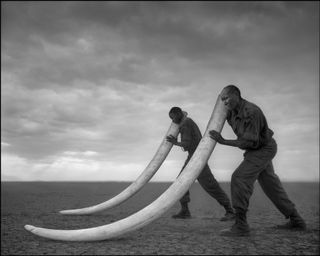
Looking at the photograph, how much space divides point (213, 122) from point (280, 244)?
4.43 ft

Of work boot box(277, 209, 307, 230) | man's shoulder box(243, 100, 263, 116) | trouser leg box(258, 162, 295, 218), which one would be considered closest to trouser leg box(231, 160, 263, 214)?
trouser leg box(258, 162, 295, 218)

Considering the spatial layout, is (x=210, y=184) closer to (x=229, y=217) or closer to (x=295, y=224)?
(x=229, y=217)

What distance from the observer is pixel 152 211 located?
10.6 ft

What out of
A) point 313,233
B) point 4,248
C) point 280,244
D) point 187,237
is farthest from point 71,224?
point 313,233

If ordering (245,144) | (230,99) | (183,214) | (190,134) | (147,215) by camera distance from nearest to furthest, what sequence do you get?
(147,215)
(245,144)
(230,99)
(190,134)
(183,214)

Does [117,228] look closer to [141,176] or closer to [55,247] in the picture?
[55,247]

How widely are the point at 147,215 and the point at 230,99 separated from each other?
147 centimetres

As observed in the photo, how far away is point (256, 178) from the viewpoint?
379 centimetres

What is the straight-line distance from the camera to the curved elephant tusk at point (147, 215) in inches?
126

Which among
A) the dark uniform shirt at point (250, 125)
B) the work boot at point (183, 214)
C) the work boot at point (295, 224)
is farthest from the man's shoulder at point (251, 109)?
the work boot at point (183, 214)

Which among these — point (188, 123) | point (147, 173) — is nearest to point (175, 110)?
point (188, 123)

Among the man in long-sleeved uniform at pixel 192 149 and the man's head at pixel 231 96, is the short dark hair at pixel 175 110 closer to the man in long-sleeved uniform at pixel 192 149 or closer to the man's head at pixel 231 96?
the man in long-sleeved uniform at pixel 192 149

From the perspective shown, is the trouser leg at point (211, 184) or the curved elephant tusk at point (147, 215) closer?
the curved elephant tusk at point (147, 215)

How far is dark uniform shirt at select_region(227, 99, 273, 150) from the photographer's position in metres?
3.56
